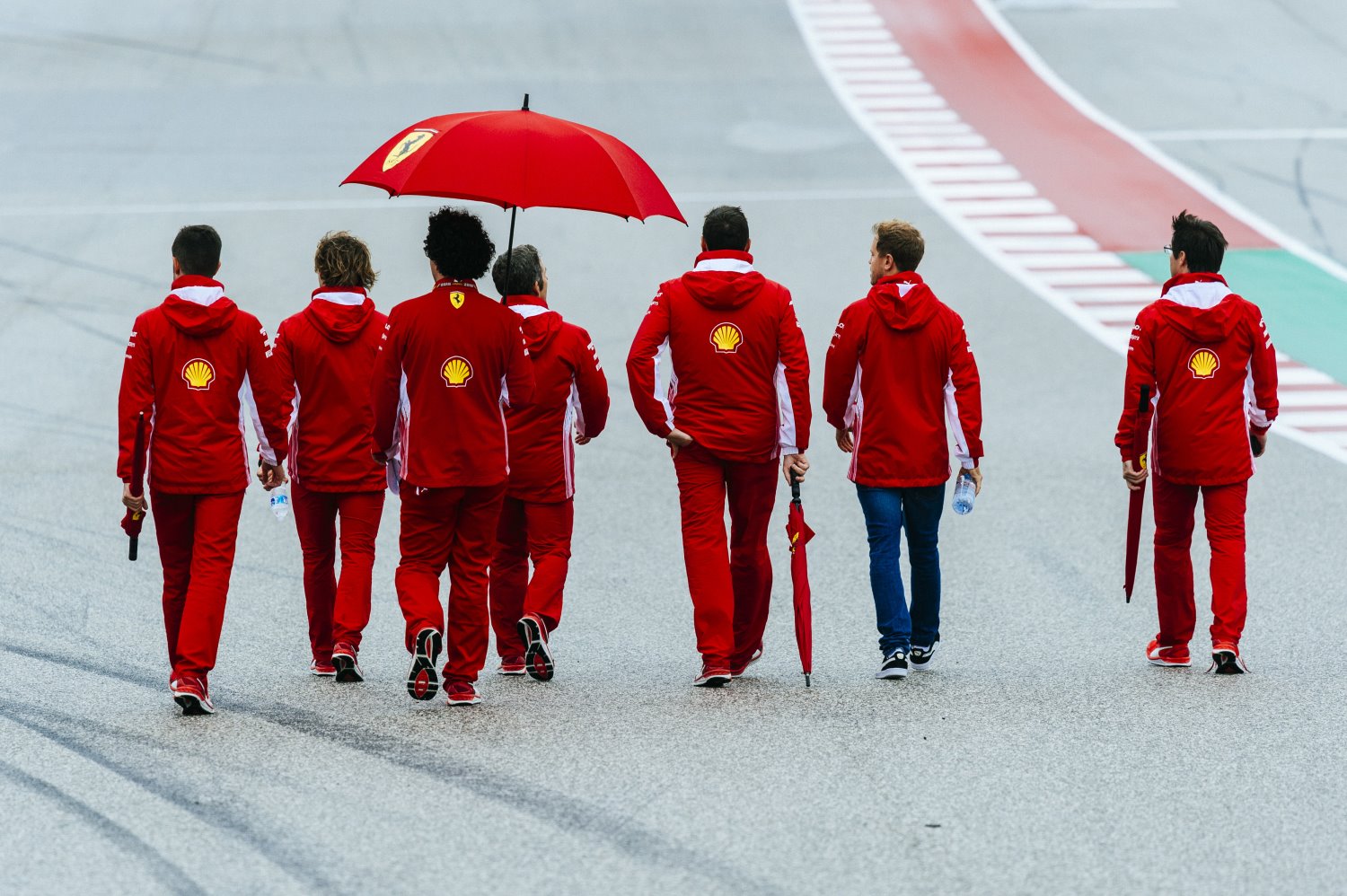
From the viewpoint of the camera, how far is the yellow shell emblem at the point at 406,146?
20.4 feet

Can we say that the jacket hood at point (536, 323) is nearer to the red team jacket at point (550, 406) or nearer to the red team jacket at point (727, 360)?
the red team jacket at point (550, 406)

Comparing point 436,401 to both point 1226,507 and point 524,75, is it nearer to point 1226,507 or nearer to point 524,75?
point 1226,507

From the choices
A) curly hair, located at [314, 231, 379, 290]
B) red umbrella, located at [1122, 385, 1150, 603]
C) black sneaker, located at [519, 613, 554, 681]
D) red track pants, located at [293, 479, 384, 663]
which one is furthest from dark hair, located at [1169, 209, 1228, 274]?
red track pants, located at [293, 479, 384, 663]

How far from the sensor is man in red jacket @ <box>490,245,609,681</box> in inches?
269

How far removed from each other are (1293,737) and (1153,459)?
61.1 inches

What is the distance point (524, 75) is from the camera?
2153cm

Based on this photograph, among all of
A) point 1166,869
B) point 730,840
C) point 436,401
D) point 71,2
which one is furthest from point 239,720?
point 71,2

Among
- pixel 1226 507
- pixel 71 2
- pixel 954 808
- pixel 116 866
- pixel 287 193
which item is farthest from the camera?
pixel 71 2

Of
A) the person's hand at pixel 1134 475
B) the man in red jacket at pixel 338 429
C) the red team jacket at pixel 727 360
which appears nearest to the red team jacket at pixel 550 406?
the red team jacket at pixel 727 360

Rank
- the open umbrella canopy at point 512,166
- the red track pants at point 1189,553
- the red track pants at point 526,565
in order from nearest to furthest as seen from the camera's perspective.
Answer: the open umbrella canopy at point 512,166
the red track pants at point 1189,553
the red track pants at point 526,565

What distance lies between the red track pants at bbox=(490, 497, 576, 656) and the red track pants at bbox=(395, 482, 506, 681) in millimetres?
571

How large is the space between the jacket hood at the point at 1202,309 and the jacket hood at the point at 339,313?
11.0 ft

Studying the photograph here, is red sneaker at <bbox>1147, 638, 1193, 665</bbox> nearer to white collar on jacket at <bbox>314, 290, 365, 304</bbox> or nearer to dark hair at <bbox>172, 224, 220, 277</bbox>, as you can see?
white collar on jacket at <bbox>314, 290, 365, 304</bbox>

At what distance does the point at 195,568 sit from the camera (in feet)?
20.5
